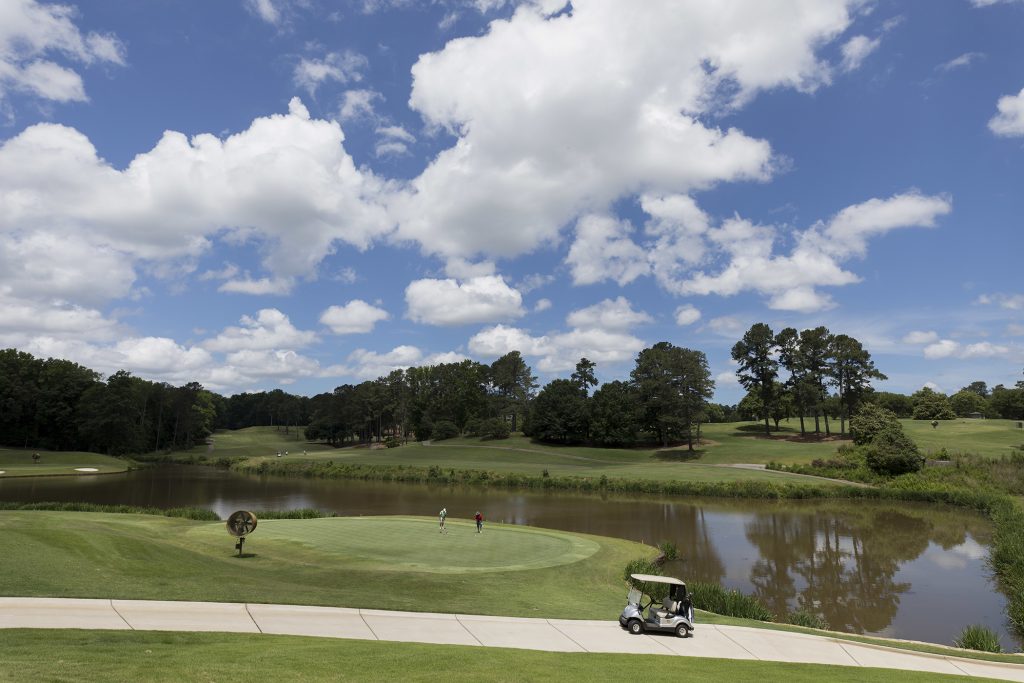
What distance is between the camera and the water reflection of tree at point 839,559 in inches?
942

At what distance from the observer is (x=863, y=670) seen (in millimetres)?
13961

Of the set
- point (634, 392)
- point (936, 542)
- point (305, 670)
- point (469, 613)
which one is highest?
point (634, 392)

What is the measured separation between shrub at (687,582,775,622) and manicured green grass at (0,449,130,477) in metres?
81.6

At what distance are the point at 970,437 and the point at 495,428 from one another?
77.3 meters

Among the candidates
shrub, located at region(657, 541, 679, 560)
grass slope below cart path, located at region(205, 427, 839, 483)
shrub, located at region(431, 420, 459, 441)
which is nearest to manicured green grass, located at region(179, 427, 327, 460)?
grass slope below cart path, located at region(205, 427, 839, 483)

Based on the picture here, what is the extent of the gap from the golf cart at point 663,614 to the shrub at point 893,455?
182 ft

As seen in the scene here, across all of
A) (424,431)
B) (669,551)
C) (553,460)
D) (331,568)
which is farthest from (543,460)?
(331,568)

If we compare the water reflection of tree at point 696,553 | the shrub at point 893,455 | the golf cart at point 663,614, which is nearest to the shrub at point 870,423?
the shrub at point 893,455

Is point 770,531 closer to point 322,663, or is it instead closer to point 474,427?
point 322,663

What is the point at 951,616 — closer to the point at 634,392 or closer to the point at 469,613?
the point at 469,613

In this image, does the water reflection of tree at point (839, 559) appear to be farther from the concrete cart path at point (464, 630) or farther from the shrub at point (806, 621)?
the concrete cart path at point (464, 630)

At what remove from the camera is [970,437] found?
7862cm

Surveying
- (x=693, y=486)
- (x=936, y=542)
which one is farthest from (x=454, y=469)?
(x=936, y=542)

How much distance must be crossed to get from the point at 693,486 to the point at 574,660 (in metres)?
51.1
